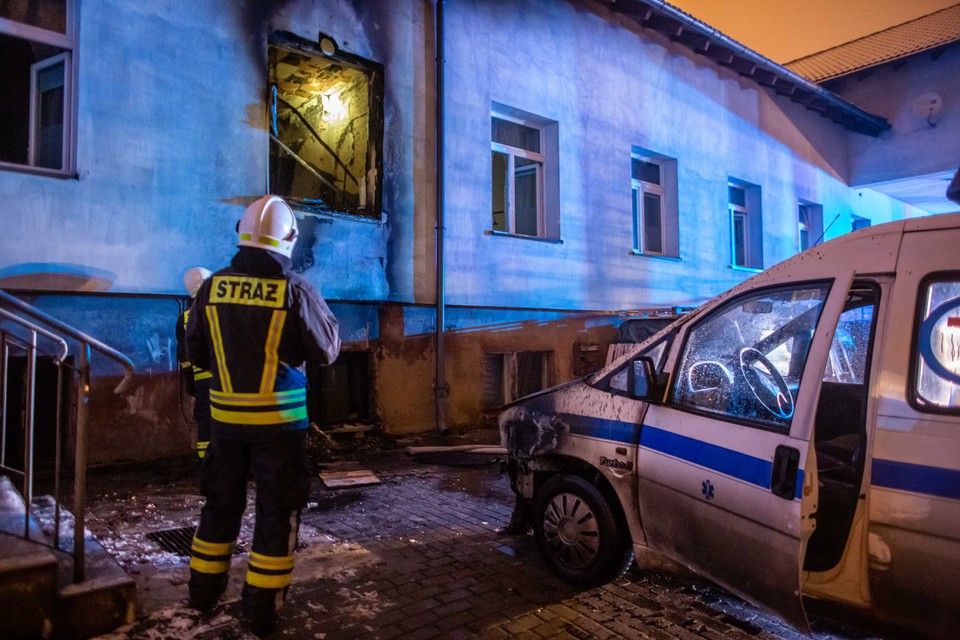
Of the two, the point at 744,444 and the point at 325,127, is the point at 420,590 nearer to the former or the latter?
the point at 744,444

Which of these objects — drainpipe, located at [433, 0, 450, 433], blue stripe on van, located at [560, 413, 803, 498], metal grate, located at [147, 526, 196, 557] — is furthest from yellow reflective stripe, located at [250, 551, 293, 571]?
drainpipe, located at [433, 0, 450, 433]

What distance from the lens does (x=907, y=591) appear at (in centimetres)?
239

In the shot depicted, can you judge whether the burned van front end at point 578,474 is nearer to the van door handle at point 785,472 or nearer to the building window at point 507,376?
the van door handle at point 785,472

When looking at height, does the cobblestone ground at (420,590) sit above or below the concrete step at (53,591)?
below

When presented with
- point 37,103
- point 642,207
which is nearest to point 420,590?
point 37,103

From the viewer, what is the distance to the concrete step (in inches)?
108

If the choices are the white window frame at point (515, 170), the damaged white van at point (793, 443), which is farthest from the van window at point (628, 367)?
the white window frame at point (515, 170)

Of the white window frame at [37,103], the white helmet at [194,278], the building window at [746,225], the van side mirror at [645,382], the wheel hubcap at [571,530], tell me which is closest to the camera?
the van side mirror at [645,382]

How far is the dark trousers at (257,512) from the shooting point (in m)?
3.06

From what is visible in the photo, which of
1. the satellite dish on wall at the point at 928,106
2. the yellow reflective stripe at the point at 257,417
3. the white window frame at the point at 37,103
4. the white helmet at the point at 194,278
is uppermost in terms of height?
the satellite dish on wall at the point at 928,106

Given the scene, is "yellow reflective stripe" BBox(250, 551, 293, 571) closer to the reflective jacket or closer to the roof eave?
the reflective jacket

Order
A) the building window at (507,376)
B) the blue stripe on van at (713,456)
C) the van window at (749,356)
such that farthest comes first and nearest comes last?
the building window at (507,376) → the van window at (749,356) → the blue stripe on van at (713,456)

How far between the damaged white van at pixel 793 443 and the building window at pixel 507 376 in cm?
515

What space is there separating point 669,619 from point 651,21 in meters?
10.6
